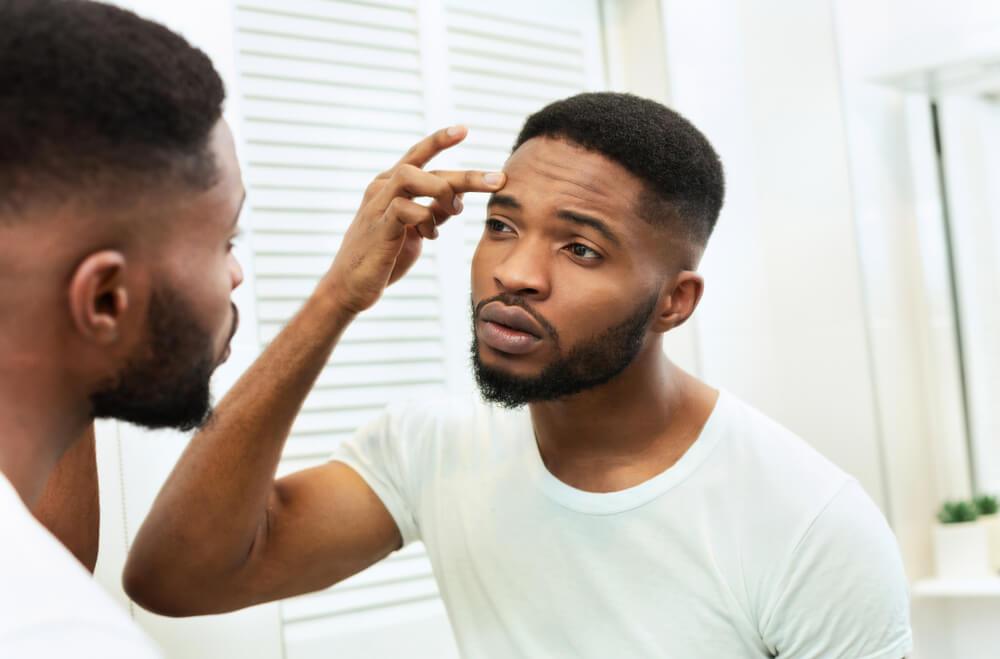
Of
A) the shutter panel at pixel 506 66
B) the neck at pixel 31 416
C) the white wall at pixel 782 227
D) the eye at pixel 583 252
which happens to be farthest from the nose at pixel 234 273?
the white wall at pixel 782 227

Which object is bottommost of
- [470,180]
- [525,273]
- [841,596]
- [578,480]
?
[841,596]

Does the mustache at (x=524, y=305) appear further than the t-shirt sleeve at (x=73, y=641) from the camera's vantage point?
Yes

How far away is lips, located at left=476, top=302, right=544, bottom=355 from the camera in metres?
1.12

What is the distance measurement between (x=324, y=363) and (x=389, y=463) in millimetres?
212

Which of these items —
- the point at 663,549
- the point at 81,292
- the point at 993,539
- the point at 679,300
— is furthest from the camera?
the point at 993,539

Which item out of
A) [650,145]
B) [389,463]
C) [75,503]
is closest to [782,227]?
[650,145]

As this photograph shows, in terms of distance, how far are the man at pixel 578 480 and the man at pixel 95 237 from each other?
330mm

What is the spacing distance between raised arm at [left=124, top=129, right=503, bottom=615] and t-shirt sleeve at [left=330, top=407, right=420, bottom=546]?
112 mm

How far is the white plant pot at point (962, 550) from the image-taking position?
6.81 ft

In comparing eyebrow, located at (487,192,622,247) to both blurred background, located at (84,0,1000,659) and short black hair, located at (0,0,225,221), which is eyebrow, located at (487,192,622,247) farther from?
blurred background, located at (84,0,1000,659)

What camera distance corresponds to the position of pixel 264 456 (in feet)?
3.68

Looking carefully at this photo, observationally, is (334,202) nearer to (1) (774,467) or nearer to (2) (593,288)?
(2) (593,288)

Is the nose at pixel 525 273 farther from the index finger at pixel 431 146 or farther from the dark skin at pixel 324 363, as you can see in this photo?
the index finger at pixel 431 146

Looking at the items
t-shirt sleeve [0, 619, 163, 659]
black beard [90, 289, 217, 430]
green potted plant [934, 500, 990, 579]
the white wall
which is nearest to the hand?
black beard [90, 289, 217, 430]
